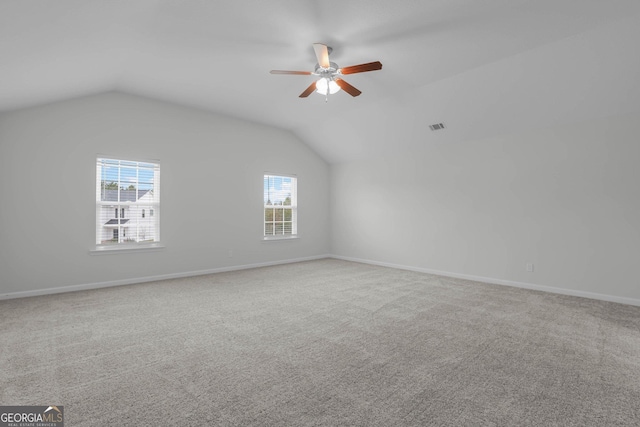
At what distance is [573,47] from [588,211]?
2149 mm

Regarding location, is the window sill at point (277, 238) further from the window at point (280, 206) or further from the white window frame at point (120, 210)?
the white window frame at point (120, 210)

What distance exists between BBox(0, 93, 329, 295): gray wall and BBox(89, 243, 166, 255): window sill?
0.08 meters

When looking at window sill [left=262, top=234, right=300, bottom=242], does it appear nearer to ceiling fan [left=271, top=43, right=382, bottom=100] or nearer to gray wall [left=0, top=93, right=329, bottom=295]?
gray wall [left=0, top=93, right=329, bottom=295]

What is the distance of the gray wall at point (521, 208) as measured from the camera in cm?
395

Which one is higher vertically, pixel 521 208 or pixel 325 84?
pixel 325 84

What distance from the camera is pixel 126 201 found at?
193 inches

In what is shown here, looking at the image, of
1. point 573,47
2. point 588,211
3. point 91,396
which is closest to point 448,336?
point 91,396

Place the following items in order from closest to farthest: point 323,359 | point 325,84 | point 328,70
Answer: point 323,359 < point 328,70 < point 325,84

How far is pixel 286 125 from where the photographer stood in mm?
6590

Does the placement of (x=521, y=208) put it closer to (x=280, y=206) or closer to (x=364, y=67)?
(x=364, y=67)

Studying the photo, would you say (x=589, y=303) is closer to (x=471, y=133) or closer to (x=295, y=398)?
(x=471, y=133)

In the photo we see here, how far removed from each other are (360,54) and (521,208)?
133 inches

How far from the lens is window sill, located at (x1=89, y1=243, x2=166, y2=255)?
15.0ft

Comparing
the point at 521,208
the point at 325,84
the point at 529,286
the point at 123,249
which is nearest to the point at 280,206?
the point at 123,249
